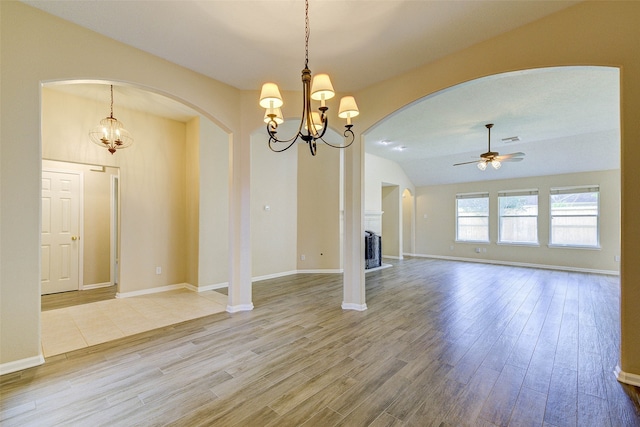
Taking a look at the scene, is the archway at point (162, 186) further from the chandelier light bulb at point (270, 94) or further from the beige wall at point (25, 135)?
the chandelier light bulb at point (270, 94)

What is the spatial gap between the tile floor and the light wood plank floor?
10.8 inches

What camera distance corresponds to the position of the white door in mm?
4566

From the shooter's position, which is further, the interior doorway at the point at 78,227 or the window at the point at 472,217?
the window at the point at 472,217

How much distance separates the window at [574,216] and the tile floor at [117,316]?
8700 mm

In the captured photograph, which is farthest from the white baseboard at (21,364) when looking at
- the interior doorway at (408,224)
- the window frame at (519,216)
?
the window frame at (519,216)

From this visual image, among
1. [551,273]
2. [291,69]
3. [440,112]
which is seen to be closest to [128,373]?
[291,69]

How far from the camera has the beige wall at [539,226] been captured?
21.1 feet

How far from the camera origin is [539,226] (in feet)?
24.3

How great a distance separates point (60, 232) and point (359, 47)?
5.88 metres

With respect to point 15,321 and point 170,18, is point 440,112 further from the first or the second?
point 15,321

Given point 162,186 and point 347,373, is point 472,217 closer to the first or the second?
point 347,373

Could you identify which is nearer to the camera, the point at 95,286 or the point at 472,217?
the point at 95,286

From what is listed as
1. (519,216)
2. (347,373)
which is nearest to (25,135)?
(347,373)

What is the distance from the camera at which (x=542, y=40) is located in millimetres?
2398
